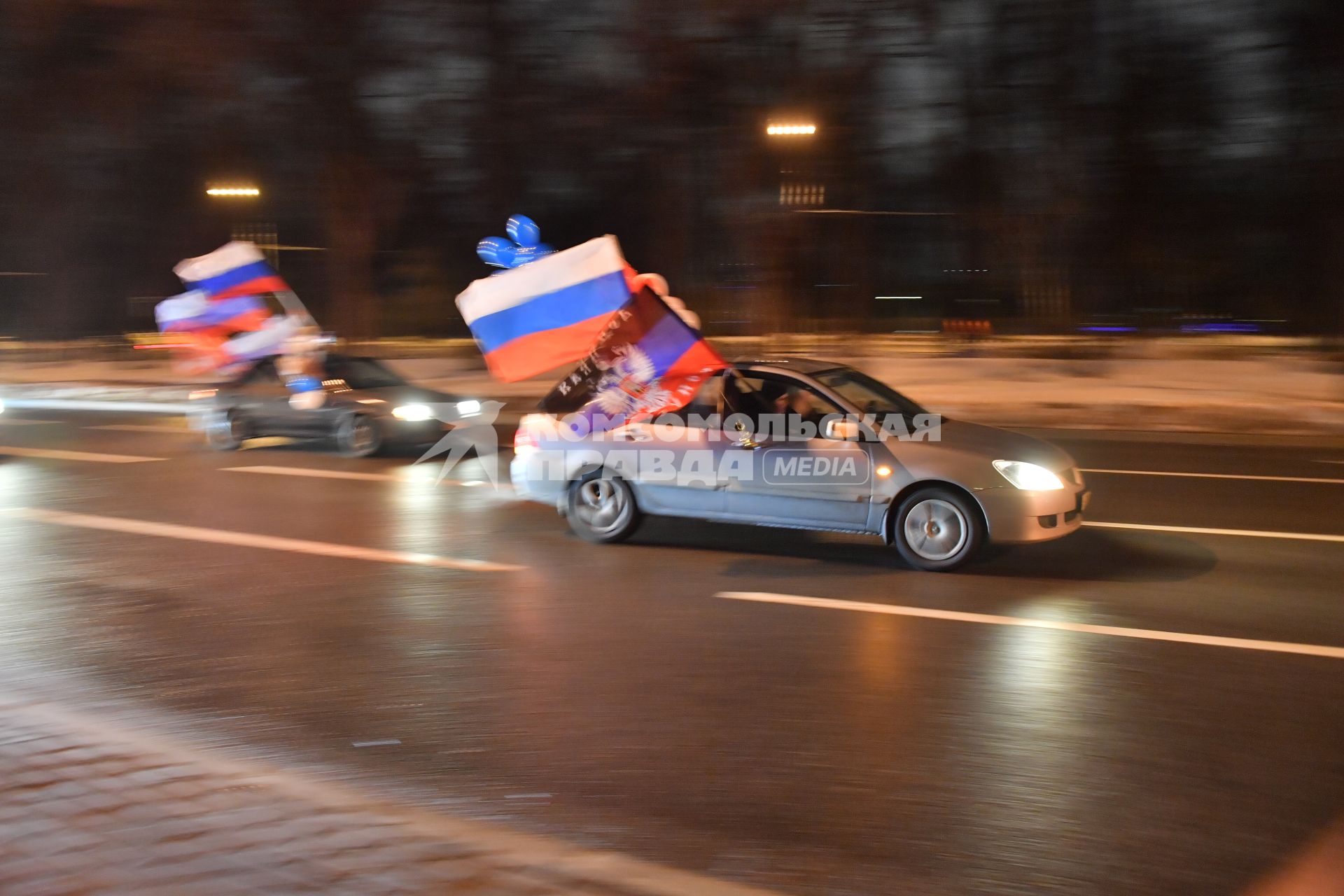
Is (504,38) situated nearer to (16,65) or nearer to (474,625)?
(16,65)

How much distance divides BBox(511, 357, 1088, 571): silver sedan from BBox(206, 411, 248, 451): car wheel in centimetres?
749

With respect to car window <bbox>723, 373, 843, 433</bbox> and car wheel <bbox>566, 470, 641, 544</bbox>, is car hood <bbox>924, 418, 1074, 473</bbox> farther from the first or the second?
car wheel <bbox>566, 470, 641, 544</bbox>

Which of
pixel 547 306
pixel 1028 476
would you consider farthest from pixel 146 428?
pixel 1028 476

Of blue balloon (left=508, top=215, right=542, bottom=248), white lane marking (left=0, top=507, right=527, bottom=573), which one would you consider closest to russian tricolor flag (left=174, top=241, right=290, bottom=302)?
white lane marking (left=0, top=507, right=527, bottom=573)

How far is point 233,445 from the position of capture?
1530 centimetres

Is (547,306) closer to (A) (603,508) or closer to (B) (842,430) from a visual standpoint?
(A) (603,508)

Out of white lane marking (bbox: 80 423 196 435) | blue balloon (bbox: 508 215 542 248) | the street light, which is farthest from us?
the street light

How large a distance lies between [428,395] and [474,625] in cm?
831

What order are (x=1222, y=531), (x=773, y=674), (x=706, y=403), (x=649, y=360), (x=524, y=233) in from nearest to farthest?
(x=773, y=674), (x=649, y=360), (x=706, y=403), (x=524, y=233), (x=1222, y=531)

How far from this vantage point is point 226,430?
15.3m

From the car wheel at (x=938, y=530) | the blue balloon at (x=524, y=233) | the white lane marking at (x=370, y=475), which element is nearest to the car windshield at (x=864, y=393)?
the car wheel at (x=938, y=530)

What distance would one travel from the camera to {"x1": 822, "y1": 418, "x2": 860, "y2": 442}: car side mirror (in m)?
7.98

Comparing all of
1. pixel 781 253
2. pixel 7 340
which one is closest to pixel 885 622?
pixel 781 253

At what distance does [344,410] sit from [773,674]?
9854 millimetres
